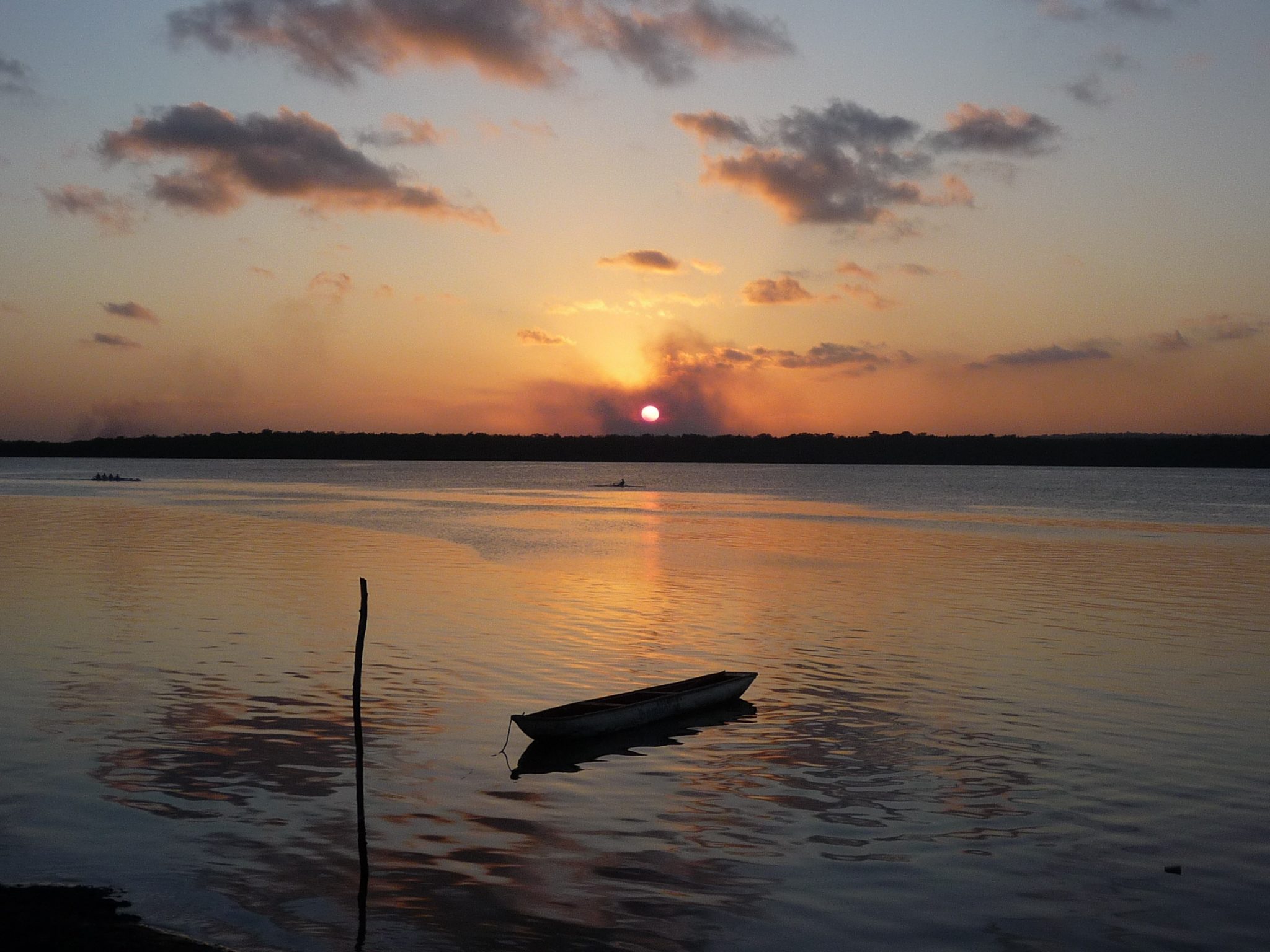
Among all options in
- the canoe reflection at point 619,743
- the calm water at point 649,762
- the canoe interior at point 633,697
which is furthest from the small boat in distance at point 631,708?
the calm water at point 649,762

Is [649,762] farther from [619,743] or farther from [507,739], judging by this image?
[507,739]

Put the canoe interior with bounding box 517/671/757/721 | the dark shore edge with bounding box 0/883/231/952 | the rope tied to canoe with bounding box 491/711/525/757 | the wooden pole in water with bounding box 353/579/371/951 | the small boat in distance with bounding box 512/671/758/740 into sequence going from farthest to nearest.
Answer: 1. the canoe interior with bounding box 517/671/757/721
2. the small boat in distance with bounding box 512/671/758/740
3. the rope tied to canoe with bounding box 491/711/525/757
4. the wooden pole in water with bounding box 353/579/371/951
5. the dark shore edge with bounding box 0/883/231/952

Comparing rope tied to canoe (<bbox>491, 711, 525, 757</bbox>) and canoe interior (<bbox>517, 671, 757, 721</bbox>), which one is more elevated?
canoe interior (<bbox>517, 671, 757, 721</bbox>)

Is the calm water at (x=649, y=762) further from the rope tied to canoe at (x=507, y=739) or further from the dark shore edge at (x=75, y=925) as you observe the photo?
the dark shore edge at (x=75, y=925)

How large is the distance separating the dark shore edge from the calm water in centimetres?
58

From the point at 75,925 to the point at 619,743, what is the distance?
11.4 m

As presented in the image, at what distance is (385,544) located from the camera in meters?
64.6

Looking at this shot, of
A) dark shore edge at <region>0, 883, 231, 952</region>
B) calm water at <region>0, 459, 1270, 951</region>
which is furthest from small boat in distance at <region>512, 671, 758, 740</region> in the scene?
dark shore edge at <region>0, 883, 231, 952</region>

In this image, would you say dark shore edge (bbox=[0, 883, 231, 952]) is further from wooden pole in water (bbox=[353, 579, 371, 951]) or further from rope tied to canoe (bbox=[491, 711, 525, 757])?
rope tied to canoe (bbox=[491, 711, 525, 757])

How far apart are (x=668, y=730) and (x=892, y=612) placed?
19452mm

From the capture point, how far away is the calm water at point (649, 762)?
1339 cm

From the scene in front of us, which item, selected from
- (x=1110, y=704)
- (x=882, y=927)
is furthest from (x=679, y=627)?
(x=882, y=927)

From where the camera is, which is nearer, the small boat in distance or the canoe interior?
the small boat in distance

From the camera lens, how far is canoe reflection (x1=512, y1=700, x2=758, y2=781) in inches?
779
